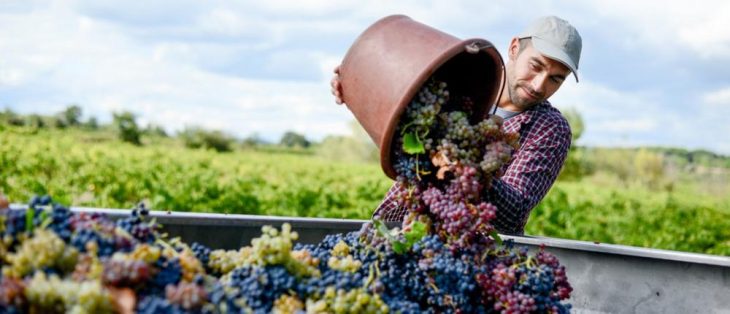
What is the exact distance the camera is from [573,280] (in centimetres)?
263

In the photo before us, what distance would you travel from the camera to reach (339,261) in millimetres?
1895

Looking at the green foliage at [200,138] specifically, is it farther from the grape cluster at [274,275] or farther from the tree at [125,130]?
the grape cluster at [274,275]

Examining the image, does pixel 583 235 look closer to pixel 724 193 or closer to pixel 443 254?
pixel 443 254

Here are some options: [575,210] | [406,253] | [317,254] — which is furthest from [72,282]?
[575,210]

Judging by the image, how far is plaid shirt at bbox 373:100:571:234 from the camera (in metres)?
2.67

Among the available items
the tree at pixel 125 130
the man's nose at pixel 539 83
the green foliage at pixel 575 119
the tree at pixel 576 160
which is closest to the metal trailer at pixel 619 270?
the man's nose at pixel 539 83

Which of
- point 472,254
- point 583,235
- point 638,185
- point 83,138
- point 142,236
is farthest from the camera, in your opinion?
point 638,185

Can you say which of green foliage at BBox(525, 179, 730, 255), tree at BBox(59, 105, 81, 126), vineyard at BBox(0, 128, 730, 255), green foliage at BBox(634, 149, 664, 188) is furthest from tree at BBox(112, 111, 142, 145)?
green foliage at BBox(634, 149, 664, 188)

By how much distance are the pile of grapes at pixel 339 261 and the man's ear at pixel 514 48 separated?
1.00m

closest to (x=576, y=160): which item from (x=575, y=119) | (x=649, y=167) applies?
(x=649, y=167)

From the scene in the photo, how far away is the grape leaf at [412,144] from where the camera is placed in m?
2.04

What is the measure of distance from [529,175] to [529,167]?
40mm

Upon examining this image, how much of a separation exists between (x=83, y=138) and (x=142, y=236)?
A: 23854 millimetres

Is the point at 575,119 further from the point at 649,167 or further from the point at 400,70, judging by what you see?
the point at 400,70
